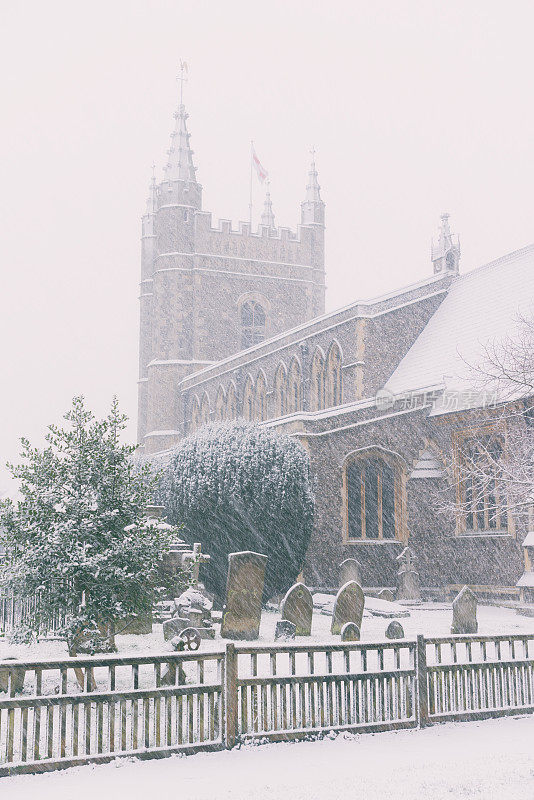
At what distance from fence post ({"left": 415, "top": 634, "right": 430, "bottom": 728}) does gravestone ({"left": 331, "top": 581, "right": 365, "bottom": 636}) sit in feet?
18.8

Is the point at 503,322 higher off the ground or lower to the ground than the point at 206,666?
higher

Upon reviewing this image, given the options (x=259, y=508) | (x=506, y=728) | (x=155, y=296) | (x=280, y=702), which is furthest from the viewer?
(x=155, y=296)

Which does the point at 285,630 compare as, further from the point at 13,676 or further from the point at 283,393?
the point at 283,393

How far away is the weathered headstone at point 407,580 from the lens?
20.7 m

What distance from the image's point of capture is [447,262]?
99.6 feet

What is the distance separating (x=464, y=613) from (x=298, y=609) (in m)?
2.72

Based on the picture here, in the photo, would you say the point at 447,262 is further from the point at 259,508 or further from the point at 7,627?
the point at 7,627

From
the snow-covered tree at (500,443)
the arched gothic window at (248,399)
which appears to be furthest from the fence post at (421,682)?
the arched gothic window at (248,399)

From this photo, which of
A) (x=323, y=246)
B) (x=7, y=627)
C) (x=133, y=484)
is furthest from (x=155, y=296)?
(x=133, y=484)

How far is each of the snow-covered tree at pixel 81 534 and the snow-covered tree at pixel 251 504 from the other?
317 inches

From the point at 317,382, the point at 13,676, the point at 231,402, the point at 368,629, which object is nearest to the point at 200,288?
the point at 231,402

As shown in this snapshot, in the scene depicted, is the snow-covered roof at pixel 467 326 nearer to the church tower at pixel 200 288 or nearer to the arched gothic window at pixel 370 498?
the arched gothic window at pixel 370 498

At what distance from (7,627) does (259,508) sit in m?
5.68

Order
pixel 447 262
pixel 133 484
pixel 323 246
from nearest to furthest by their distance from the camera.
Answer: pixel 133 484
pixel 447 262
pixel 323 246
